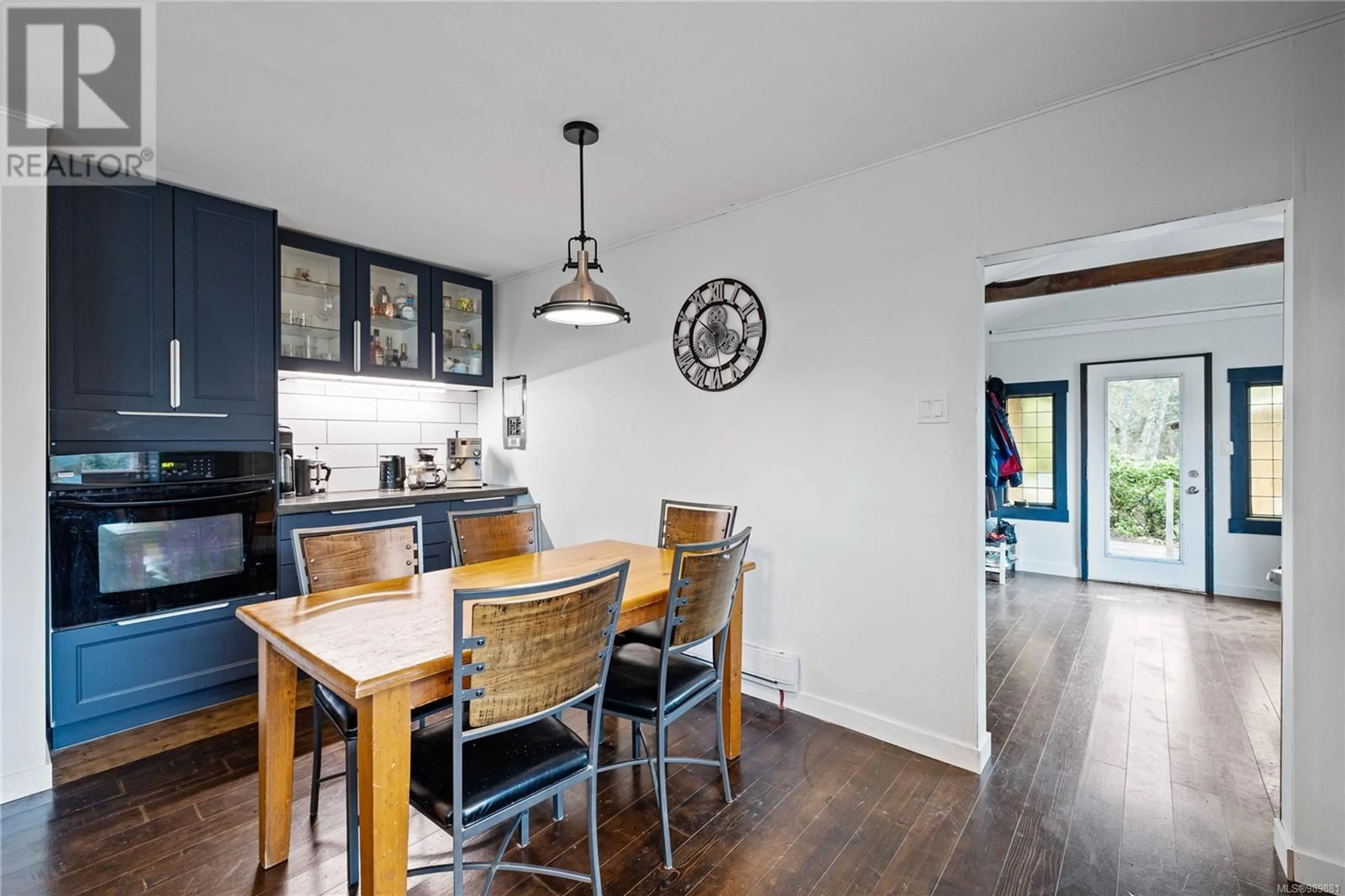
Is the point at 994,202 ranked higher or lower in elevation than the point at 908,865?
higher

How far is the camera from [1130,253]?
11.8 ft

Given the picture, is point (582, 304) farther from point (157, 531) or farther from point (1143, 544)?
point (1143, 544)

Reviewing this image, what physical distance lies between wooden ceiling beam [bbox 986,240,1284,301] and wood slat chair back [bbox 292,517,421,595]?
14.1ft

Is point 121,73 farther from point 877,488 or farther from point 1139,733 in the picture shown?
point 1139,733

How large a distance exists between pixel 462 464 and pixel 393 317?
1.14 meters

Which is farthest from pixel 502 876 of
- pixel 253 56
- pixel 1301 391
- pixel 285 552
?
pixel 1301 391

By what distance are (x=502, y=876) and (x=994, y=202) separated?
2939 millimetres

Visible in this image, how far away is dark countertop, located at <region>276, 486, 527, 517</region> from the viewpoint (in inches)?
124

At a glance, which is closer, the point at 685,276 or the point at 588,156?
the point at 588,156

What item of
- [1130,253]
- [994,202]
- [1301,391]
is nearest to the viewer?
[1301,391]

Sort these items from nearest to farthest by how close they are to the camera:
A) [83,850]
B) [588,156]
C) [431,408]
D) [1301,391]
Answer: [1301,391] → [83,850] → [588,156] → [431,408]

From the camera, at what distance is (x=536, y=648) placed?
1401mm

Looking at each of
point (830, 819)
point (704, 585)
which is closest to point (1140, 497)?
point (830, 819)

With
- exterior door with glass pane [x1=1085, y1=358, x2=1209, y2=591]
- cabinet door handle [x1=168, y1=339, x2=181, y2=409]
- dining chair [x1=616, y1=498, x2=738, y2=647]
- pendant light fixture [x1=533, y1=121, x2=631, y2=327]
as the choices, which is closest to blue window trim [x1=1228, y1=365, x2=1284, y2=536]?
exterior door with glass pane [x1=1085, y1=358, x2=1209, y2=591]
